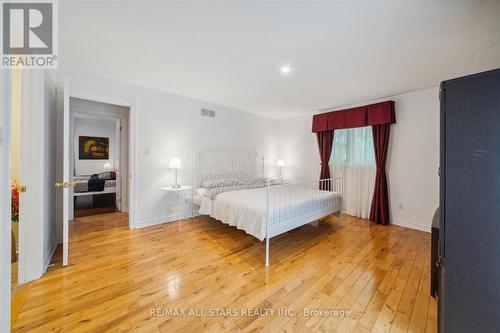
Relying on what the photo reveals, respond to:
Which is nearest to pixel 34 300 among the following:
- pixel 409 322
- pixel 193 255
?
pixel 193 255

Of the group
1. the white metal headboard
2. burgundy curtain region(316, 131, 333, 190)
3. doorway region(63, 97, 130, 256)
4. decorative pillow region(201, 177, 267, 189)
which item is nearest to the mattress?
decorative pillow region(201, 177, 267, 189)

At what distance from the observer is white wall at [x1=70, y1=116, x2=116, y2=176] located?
17.2 ft

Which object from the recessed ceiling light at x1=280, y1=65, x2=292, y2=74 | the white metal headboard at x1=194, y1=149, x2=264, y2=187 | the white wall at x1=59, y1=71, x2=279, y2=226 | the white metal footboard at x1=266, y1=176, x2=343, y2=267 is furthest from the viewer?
the white metal headboard at x1=194, y1=149, x2=264, y2=187

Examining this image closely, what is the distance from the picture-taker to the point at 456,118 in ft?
3.84

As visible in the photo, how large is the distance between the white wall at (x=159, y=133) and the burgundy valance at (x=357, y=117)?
2223 mm

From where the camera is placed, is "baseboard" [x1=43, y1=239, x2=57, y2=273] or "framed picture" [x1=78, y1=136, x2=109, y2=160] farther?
"framed picture" [x1=78, y1=136, x2=109, y2=160]

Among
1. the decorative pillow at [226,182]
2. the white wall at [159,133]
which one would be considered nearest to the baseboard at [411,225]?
the decorative pillow at [226,182]

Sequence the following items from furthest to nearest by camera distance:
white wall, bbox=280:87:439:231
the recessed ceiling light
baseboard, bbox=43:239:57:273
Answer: white wall, bbox=280:87:439:231 → the recessed ceiling light → baseboard, bbox=43:239:57:273

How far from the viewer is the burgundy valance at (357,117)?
3.56m

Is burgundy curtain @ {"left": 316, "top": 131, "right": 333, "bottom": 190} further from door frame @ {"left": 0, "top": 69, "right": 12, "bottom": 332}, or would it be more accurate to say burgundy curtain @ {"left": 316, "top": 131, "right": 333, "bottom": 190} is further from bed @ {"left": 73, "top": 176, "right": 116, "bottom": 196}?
bed @ {"left": 73, "top": 176, "right": 116, "bottom": 196}

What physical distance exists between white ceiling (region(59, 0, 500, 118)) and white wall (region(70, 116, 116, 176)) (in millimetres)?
3401

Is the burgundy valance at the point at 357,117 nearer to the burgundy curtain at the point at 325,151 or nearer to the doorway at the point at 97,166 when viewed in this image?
the burgundy curtain at the point at 325,151

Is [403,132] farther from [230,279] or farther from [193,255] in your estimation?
[193,255]

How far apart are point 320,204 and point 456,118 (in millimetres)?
2049
